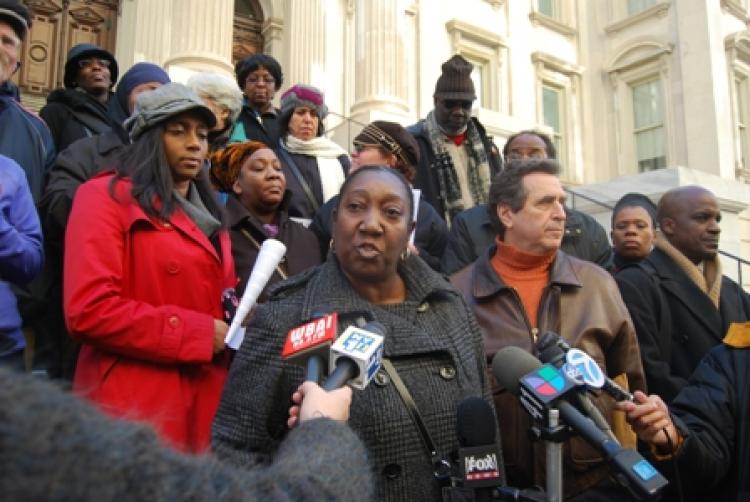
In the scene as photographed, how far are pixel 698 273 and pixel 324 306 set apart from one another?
2731mm

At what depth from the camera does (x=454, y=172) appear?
4.71 metres

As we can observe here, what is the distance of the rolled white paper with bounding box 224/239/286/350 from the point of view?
2.39 meters

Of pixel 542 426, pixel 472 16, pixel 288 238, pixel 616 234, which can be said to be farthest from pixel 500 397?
pixel 472 16

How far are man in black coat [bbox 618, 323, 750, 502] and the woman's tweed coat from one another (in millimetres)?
710

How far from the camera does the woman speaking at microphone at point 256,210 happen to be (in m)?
3.08

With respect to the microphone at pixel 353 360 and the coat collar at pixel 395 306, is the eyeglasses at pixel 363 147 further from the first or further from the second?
the microphone at pixel 353 360

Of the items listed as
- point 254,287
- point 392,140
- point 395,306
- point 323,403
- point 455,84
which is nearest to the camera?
point 323,403

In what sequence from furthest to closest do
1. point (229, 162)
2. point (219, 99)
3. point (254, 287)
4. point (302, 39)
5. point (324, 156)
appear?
point (302, 39)
point (324, 156)
point (219, 99)
point (229, 162)
point (254, 287)

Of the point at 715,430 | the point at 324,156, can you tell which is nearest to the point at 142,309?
the point at 715,430

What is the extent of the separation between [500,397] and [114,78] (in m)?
3.48

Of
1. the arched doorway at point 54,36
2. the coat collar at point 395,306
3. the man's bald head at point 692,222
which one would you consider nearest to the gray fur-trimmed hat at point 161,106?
the coat collar at point 395,306

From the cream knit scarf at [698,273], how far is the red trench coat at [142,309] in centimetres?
268

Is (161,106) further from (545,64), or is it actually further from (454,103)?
(545,64)

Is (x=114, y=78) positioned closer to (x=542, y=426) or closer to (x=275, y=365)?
(x=275, y=365)
